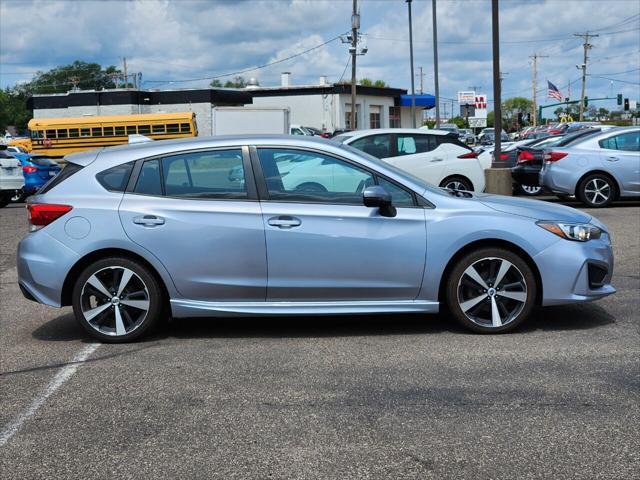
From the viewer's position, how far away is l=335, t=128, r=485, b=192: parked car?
1424cm

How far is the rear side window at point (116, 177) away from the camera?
19.4ft

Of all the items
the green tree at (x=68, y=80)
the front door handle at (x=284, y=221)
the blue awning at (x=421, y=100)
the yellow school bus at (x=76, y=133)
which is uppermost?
the green tree at (x=68, y=80)

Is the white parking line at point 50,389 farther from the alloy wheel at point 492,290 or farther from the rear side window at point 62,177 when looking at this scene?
the alloy wheel at point 492,290

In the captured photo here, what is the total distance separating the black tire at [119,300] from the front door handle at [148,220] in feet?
1.00

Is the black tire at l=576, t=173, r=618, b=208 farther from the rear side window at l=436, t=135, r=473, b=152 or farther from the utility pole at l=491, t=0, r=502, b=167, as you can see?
the rear side window at l=436, t=135, r=473, b=152

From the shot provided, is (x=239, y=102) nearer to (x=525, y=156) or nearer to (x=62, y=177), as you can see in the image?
(x=525, y=156)

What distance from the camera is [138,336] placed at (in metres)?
5.87

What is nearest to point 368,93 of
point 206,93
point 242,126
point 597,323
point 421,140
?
point 206,93

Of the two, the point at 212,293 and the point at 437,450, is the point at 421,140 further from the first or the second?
the point at 437,450

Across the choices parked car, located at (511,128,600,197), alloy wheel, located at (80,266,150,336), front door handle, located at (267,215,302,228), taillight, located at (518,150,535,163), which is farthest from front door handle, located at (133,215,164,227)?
taillight, located at (518,150,535,163)

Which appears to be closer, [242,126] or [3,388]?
[3,388]

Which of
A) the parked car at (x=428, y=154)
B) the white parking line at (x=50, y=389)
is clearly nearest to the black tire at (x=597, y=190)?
the parked car at (x=428, y=154)

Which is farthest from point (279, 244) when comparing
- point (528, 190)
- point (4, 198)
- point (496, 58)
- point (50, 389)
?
point (4, 198)

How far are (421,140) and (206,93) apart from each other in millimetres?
37566
